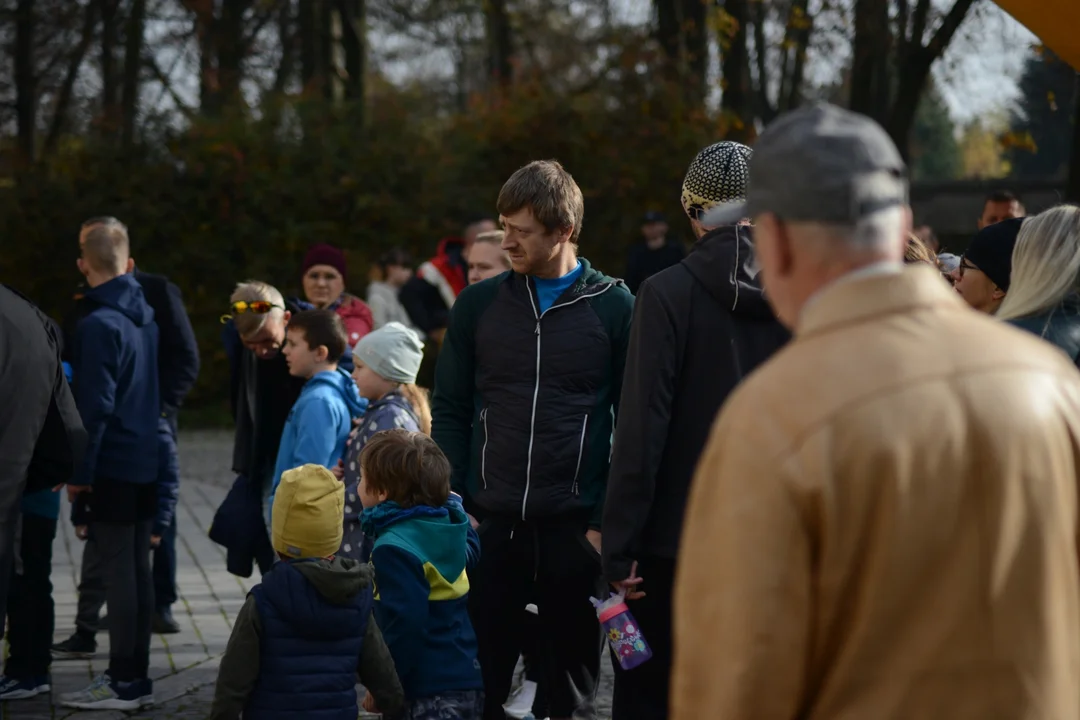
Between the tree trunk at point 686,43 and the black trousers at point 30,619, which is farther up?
the tree trunk at point 686,43

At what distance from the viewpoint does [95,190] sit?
17.8 meters

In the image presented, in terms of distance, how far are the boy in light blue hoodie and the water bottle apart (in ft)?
7.21

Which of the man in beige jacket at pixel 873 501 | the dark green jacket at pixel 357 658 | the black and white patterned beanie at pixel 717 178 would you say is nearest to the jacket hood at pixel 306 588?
the dark green jacket at pixel 357 658

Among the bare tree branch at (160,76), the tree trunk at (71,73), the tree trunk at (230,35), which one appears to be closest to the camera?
the tree trunk at (230,35)

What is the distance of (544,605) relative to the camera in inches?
184

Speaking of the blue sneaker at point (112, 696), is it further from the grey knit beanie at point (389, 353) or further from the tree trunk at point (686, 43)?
the tree trunk at point (686, 43)

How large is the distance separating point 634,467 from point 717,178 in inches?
32.0

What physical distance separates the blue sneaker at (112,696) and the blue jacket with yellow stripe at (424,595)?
2.26 meters

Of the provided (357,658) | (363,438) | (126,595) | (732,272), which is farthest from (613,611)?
(126,595)

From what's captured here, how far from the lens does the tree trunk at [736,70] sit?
18.6 meters

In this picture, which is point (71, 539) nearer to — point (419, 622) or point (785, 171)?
point (419, 622)

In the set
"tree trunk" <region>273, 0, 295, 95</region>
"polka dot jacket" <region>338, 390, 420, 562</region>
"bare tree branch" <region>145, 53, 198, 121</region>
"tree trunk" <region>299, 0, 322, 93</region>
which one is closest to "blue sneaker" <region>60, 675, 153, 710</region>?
"polka dot jacket" <region>338, 390, 420, 562</region>

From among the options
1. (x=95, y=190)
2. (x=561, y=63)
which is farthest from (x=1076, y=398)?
(x=561, y=63)

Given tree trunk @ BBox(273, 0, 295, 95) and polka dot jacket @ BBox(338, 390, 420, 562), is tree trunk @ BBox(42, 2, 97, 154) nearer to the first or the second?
tree trunk @ BBox(273, 0, 295, 95)
